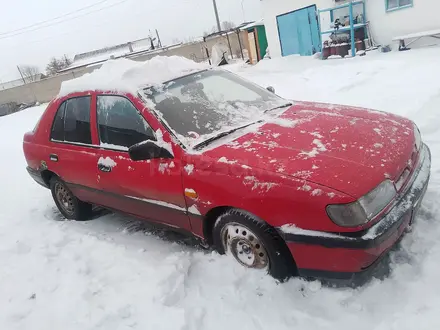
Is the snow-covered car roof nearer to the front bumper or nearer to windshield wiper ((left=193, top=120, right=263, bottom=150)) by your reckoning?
windshield wiper ((left=193, top=120, right=263, bottom=150))

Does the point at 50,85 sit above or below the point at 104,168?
below

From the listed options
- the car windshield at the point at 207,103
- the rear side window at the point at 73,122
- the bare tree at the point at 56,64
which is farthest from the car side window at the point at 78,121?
the bare tree at the point at 56,64

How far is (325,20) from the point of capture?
50.3ft

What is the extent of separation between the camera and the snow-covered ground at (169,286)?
2473 mm

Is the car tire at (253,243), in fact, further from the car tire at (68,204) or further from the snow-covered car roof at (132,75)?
the car tire at (68,204)

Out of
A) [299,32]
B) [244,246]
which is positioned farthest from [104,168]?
[299,32]

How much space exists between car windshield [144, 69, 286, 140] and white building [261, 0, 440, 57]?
1079 centimetres

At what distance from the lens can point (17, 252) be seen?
4.02 m

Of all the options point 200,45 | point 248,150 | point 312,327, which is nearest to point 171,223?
point 248,150

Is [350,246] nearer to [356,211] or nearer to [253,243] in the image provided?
[356,211]

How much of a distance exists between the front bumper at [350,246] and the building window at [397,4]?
12283 mm

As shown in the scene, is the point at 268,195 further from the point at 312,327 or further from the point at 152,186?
the point at 152,186

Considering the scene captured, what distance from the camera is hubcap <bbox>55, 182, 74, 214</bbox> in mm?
4609

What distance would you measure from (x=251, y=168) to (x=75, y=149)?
2245mm
